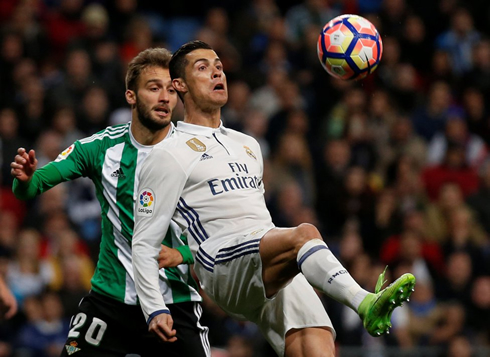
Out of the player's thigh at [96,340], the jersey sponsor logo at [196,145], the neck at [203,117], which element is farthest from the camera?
the neck at [203,117]

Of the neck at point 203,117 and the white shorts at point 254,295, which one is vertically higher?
the neck at point 203,117

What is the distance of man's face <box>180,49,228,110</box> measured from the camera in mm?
6188

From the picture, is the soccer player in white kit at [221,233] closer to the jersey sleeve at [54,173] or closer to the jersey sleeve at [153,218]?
the jersey sleeve at [153,218]

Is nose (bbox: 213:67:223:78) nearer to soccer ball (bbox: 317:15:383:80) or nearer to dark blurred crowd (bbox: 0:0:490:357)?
soccer ball (bbox: 317:15:383:80)

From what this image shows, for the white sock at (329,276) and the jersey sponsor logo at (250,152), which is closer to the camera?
the white sock at (329,276)

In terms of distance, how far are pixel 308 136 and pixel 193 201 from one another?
23.9 ft

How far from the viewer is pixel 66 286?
10148mm

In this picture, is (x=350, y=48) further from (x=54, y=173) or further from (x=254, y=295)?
(x=54, y=173)

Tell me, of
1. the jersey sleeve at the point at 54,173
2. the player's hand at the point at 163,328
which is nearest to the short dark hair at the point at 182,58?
the jersey sleeve at the point at 54,173

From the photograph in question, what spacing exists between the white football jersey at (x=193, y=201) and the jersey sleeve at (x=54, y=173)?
614 millimetres

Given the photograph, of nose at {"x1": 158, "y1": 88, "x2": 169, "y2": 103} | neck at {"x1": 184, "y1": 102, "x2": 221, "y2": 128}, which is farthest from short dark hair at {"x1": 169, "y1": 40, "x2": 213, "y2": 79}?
neck at {"x1": 184, "y1": 102, "x2": 221, "y2": 128}

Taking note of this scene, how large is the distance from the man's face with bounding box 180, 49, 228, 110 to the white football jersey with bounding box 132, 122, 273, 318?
0.89ft

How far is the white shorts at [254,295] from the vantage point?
18.4 feet

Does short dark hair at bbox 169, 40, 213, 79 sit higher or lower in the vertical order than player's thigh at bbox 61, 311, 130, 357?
higher
